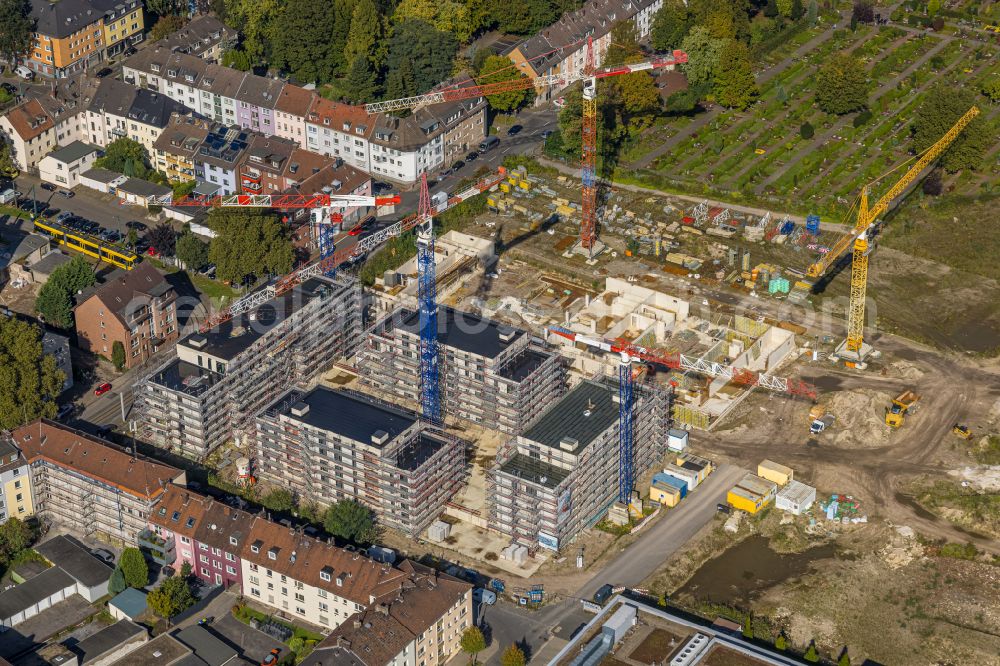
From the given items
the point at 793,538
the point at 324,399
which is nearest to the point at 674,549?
the point at 793,538

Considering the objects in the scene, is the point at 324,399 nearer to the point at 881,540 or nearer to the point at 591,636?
the point at 591,636

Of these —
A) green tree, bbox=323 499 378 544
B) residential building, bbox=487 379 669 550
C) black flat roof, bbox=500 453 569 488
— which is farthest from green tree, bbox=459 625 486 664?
green tree, bbox=323 499 378 544

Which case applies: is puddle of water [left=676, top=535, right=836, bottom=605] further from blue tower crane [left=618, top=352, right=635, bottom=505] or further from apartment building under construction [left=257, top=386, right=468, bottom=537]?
apartment building under construction [left=257, top=386, right=468, bottom=537]

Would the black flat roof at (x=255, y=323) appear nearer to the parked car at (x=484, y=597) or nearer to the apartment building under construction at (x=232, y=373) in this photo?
the apartment building under construction at (x=232, y=373)

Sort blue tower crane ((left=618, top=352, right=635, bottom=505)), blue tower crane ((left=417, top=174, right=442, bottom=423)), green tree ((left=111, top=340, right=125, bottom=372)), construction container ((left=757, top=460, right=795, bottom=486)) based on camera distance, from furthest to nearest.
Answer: green tree ((left=111, top=340, right=125, bottom=372)), blue tower crane ((left=417, top=174, right=442, bottom=423)), construction container ((left=757, top=460, right=795, bottom=486)), blue tower crane ((left=618, top=352, right=635, bottom=505))

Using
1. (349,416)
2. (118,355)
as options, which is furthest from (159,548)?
(118,355)

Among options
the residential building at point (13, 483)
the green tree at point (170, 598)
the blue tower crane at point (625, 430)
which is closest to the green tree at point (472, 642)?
the blue tower crane at point (625, 430)
